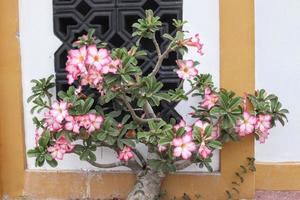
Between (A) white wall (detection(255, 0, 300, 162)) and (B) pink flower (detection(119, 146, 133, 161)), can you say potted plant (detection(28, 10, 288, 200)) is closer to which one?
(B) pink flower (detection(119, 146, 133, 161))

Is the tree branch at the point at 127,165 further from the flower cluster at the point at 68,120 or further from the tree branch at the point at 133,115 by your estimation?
the flower cluster at the point at 68,120

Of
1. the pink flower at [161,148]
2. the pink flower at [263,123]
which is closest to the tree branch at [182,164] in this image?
the pink flower at [161,148]

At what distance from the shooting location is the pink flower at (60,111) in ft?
9.57

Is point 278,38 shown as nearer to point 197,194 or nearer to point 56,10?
point 197,194

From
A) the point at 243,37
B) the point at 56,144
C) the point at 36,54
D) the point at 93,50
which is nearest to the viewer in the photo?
the point at 93,50

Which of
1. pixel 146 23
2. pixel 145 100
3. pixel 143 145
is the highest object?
pixel 146 23

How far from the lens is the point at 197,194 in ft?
11.2

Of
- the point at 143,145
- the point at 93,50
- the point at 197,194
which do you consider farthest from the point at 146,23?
the point at 197,194

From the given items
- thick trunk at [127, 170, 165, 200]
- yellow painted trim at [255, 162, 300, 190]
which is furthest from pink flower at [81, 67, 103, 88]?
yellow painted trim at [255, 162, 300, 190]

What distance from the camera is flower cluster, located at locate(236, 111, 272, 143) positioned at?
313 centimetres

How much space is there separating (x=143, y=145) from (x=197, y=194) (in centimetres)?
49

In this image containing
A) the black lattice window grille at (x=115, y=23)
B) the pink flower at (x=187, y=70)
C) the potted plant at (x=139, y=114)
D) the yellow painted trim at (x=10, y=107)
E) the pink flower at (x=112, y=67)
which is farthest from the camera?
the yellow painted trim at (x=10, y=107)

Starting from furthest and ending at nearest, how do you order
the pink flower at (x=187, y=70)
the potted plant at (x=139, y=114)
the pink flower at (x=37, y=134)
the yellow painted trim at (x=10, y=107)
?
the yellow painted trim at (x=10, y=107) → the pink flower at (x=37, y=134) → the pink flower at (x=187, y=70) → the potted plant at (x=139, y=114)

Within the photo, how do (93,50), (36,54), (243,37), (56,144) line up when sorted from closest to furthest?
(93,50) < (56,144) < (243,37) < (36,54)
